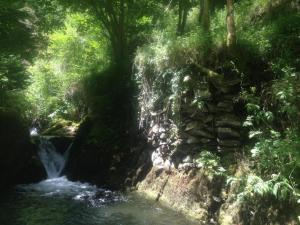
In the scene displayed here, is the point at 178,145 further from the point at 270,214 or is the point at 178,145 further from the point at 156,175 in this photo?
the point at 270,214

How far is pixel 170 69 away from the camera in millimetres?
9734

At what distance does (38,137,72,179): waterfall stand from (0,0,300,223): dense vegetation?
1.60 m

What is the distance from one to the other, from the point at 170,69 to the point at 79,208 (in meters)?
4.13

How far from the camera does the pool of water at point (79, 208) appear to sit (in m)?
8.07

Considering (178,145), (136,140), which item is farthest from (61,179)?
(178,145)

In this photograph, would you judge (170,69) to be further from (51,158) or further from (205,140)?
(51,158)

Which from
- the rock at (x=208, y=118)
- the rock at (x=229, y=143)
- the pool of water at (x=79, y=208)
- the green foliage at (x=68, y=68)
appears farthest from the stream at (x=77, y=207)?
the green foliage at (x=68, y=68)

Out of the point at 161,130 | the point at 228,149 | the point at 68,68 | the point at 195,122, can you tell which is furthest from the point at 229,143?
the point at 68,68

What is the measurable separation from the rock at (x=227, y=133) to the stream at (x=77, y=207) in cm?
196

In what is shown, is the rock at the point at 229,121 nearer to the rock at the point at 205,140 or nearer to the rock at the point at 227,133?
the rock at the point at 227,133

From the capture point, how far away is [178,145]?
9203mm

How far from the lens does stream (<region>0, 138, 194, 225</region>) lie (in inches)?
318

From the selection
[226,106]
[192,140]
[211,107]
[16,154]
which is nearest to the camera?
[226,106]

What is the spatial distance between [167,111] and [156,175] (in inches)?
66.6
